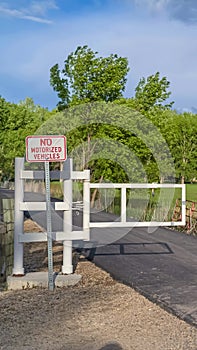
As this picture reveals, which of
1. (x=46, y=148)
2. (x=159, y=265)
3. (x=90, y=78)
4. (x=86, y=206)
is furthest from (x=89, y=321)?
(x=90, y=78)

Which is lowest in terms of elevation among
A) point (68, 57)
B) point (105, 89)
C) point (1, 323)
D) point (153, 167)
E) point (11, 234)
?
point (1, 323)

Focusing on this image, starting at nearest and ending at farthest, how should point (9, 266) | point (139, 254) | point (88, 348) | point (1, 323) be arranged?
point (88, 348) < point (1, 323) < point (9, 266) < point (139, 254)

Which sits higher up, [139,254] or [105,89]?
[105,89]

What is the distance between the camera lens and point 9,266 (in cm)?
953

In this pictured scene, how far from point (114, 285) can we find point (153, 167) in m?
18.9

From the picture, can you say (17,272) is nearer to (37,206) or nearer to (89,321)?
(37,206)

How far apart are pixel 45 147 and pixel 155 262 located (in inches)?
154

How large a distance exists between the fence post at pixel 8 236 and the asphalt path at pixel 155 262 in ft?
3.51

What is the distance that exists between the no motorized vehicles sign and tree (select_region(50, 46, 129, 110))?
21466 millimetres

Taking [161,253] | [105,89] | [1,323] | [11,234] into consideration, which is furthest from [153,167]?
[1,323]

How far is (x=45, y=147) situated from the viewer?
8398mm

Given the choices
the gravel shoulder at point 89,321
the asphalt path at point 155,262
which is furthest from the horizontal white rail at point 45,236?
the asphalt path at point 155,262

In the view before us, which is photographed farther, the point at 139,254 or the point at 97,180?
the point at 97,180

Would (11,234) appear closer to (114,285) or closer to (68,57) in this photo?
(114,285)
